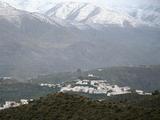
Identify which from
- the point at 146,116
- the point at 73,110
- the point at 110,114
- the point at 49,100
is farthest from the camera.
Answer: the point at 49,100

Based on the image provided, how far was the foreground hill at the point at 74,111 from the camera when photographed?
77.9 metres

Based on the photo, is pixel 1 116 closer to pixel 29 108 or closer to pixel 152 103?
pixel 29 108

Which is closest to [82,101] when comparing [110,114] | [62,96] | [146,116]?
[62,96]

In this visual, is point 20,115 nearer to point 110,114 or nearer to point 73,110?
point 73,110

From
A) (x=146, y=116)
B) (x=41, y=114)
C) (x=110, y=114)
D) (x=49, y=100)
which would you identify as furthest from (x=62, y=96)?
(x=146, y=116)

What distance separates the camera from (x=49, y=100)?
307ft

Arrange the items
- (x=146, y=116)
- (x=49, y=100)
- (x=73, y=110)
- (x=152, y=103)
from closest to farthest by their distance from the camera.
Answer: (x=146, y=116) < (x=73, y=110) < (x=49, y=100) < (x=152, y=103)

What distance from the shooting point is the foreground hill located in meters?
77.9

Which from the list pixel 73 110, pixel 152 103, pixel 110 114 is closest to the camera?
pixel 110 114

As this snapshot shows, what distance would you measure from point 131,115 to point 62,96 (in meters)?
20.9

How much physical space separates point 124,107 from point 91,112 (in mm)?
5506

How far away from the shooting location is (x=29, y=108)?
9019 cm

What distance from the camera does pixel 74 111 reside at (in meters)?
84.8

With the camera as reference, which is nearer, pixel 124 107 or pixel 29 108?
pixel 124 107
